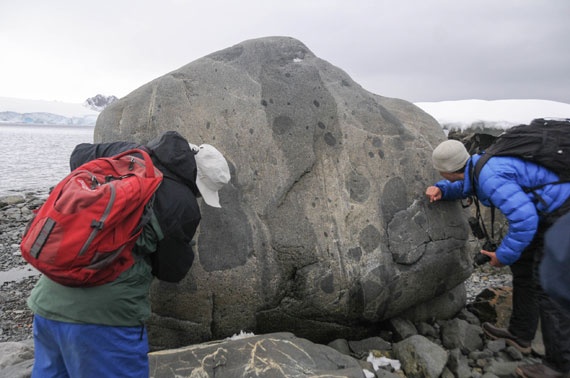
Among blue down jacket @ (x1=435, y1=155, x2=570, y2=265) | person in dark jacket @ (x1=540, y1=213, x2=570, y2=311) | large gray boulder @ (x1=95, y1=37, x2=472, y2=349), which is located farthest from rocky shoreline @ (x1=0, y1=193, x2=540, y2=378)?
person in dark jacket @ (x1=540, y1=213, x2=570, y2=311)

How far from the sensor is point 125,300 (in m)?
2.54

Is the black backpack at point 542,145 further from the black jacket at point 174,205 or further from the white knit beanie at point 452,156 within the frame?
the black jacket at point 174,205

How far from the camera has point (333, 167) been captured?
492 cm

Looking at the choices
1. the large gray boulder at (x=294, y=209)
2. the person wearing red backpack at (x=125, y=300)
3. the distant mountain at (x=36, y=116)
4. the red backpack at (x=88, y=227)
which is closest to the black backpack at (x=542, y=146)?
the large gray boulder at (x=294, y=209)

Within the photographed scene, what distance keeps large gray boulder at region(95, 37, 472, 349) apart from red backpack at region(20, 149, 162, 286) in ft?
6.08

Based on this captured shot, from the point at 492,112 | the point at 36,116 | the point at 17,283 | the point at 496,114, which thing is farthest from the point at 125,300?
the point at 36,116

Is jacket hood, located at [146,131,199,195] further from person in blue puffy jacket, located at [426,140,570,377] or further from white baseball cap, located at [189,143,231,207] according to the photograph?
person in blue puffy jacket, located at [426,140,570,377]

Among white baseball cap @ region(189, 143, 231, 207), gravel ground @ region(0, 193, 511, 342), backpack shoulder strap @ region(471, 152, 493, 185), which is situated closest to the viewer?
white baseball cap @ region(189, 143, 231, 207)

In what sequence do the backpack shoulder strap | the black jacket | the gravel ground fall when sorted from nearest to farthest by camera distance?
the black jacket, the backpack shoulder strap, the gravel ground

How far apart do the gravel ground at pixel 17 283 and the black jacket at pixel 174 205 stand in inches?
166

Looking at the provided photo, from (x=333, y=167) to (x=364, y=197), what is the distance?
518 millimetres

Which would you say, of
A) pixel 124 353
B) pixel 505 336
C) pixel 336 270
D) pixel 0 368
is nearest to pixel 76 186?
pixel 124 353

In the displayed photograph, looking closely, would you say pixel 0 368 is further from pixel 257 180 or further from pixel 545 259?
pixel 545 259

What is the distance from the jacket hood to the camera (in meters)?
2.68
